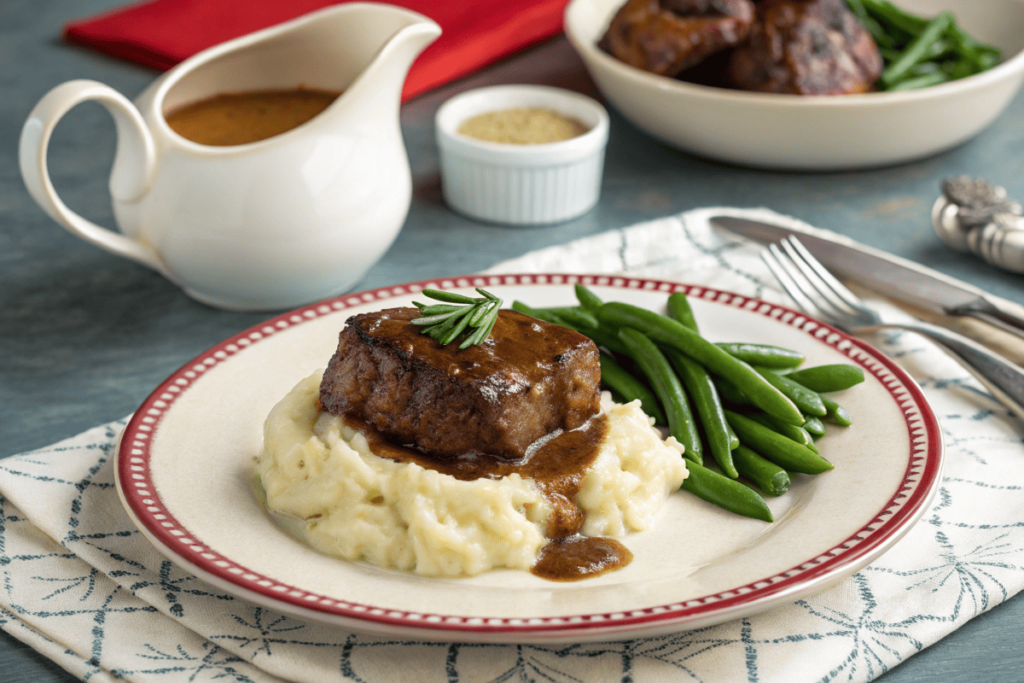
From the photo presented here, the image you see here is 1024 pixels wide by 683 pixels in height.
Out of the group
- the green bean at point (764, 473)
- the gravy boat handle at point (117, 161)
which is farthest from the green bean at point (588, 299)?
the gravy boat handle at point (117, 161)

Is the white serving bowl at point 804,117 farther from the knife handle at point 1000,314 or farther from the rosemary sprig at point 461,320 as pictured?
the rosemary sprig at point 461,320

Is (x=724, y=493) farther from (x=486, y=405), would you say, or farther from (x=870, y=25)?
(x=870, y=25)

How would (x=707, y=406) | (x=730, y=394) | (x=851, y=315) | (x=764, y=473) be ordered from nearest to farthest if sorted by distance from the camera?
(x=764, y=473) → (x=707, y=406) → (x=730, y=394) → (x=851, y=315)

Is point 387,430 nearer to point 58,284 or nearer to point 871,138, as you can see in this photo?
point 58,284

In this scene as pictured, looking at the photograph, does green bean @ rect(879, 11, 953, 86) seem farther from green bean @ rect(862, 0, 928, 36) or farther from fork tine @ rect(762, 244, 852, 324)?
fork tine @ rect(762, 244, 852, 324)

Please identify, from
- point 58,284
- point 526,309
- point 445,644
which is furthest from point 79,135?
point 445,644

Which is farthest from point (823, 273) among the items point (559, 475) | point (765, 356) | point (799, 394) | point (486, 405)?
point (486, 405)
